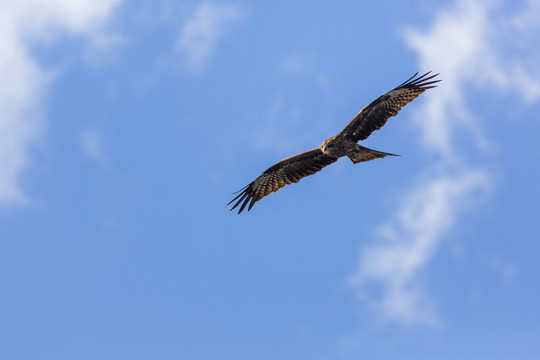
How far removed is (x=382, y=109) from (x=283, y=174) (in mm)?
3027

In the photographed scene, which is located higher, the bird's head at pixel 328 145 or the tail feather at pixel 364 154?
the bird's head at pixel 328 145

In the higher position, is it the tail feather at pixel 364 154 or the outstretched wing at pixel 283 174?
the outstretched wing at pixel 283 174

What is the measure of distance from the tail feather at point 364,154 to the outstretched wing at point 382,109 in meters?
0.38

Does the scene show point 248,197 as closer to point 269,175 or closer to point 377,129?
point 269,175

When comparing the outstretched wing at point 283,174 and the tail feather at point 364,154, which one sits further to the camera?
the outstretched wing at point 283,174

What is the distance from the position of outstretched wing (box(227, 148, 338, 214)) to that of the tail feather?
0.98 metres

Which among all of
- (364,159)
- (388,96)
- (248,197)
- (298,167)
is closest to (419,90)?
(388,96)

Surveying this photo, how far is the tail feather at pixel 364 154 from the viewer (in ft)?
46.6

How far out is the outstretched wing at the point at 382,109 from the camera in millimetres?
14664

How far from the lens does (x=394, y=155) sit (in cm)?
1358

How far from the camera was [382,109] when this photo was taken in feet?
48.6

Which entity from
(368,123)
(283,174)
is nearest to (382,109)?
(368,123)

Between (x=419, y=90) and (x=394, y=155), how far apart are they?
85.7 inches

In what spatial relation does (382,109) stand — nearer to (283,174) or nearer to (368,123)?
(368,123)
